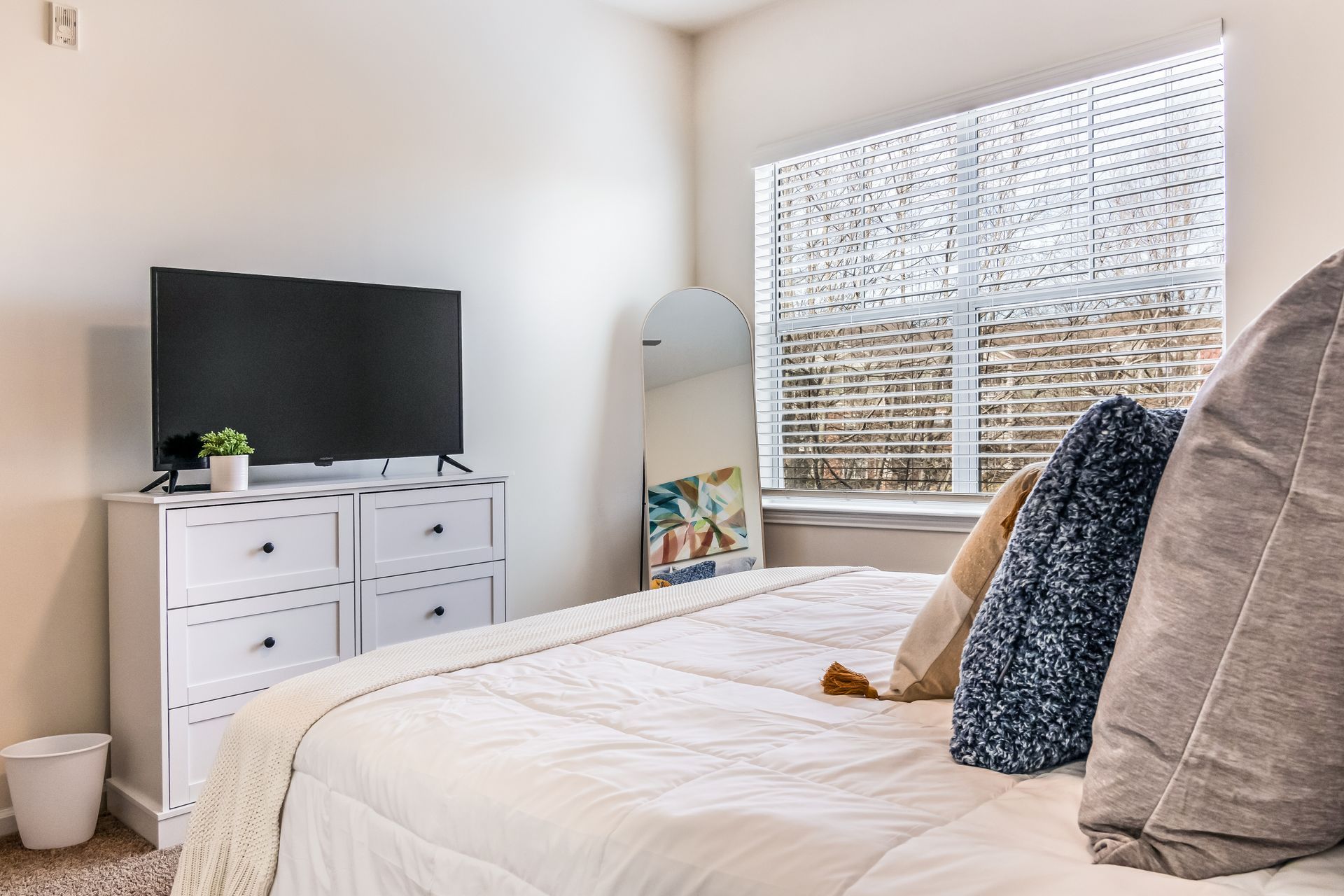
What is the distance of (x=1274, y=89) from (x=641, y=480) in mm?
2744

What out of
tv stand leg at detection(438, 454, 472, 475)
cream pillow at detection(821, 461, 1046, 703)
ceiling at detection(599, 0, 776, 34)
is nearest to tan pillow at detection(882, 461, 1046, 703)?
cream pillow at detection(821, 461, 1046, 703)

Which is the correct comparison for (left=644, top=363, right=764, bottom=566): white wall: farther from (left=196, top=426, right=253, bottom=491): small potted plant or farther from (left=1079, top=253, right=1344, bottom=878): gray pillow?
(left=1079, top=253, right=1344, bottom=878): gray pillow

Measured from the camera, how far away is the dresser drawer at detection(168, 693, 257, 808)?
7.73 ft

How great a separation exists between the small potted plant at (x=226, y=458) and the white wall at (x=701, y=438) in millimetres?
1761

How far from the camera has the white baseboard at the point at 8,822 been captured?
2441 mm

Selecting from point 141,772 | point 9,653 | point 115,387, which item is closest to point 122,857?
point 141,772

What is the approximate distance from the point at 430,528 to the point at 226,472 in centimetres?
65

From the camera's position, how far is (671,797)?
96 centimetres

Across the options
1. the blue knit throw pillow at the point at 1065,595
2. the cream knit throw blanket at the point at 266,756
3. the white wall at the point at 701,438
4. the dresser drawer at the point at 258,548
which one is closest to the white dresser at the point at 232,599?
the dresser drawer at the point at 258,548

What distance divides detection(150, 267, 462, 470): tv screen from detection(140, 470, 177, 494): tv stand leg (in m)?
0.03

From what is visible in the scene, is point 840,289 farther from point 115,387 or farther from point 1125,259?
point 115,387

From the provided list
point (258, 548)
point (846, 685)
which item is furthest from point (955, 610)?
point (258, 548)

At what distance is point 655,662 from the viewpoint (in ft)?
5.00

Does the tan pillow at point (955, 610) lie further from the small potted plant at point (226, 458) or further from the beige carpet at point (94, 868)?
the small potted plant at point (226, 458)
